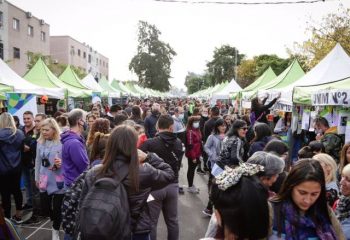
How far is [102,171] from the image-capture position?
2594 mm

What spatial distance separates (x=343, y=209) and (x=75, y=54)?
61.8 meters

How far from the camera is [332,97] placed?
5.88 meters

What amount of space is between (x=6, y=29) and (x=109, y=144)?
36.1 meters

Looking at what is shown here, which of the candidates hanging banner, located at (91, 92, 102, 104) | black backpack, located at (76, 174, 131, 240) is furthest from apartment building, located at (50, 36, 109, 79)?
black backpack, located at (76, 174, 131, 240)

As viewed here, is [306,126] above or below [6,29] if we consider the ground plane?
below

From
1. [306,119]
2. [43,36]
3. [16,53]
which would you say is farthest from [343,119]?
[43,36]

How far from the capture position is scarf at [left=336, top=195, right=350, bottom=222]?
2.89 m

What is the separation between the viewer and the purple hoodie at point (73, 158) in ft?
13.9

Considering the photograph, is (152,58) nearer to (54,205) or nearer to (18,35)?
(18,35)

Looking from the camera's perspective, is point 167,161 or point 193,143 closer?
point 167,161

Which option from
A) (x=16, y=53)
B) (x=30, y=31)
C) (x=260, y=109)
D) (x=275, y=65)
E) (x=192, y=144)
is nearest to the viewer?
(x=192, y=144)

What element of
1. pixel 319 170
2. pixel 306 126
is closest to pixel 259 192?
pixel 319 170

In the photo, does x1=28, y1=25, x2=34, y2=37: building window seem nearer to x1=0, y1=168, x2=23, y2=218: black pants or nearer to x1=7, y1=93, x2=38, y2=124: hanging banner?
x1=7, y1=93, x2=38, y2=124: hanging banner

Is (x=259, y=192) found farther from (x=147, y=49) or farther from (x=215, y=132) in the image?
(x=147, y=49)
